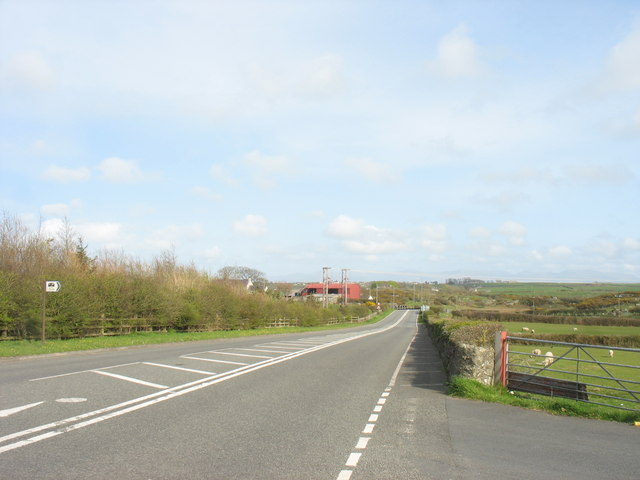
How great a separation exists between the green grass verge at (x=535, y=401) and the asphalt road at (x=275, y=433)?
0.49 m

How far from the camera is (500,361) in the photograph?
40.4 feet

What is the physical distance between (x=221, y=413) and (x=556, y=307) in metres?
116

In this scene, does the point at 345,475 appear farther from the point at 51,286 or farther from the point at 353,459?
the point at 51,286

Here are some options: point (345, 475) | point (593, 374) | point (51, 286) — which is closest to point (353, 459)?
point (345, 475)

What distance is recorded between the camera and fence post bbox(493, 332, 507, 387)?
1226 cm

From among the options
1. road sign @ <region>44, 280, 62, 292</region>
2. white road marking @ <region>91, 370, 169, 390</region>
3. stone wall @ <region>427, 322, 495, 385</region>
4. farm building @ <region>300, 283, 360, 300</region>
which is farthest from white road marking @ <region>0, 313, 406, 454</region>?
farm building @ <region>300, 283, 360, 300</region>

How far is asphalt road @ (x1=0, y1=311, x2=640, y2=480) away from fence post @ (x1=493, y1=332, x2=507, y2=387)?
1.40m

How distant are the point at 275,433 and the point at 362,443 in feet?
4.27

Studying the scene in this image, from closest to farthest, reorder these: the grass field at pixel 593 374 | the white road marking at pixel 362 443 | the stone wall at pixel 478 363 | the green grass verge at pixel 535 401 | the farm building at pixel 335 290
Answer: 1. the white road marking at pixel 362 443
2. the green grass verge at pixel 535 401
3. the grass field at pixel 593 374
4. the stone wall at pixel 478 363
5. the farm building at pixel 335 290

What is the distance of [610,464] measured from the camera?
6727mm

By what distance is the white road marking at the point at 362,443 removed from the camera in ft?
23.3

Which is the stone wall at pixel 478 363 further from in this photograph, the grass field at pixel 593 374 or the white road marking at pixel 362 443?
the white road marking at pixel 362 443

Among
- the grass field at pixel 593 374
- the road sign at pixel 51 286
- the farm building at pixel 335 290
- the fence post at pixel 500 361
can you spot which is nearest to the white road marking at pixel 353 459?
the grass field at pixel 593 374

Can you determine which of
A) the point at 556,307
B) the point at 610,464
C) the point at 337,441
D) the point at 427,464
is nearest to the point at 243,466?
the point at 337,441
